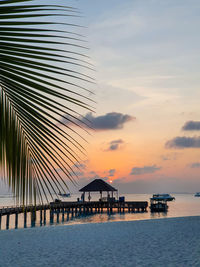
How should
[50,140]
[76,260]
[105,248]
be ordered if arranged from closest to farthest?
[50,140], [76,260], [105,248]

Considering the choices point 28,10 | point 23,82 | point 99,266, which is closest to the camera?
point 28,10

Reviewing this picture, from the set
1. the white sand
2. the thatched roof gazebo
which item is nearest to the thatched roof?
the thatched roof gazebo

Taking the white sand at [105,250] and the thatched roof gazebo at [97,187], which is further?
the thatched roof gazebo at [97,187]

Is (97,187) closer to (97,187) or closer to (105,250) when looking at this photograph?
(97,187)

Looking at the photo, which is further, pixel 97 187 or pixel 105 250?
pixel 97 187

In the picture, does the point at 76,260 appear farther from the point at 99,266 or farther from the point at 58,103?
the point at 58,103

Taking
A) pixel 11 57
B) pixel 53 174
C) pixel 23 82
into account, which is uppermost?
pixel 11 57

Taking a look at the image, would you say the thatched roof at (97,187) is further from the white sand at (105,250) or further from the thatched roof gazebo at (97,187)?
the white sand at (105,250)

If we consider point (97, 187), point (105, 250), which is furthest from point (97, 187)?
point (105, 250)

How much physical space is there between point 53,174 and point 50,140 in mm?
184

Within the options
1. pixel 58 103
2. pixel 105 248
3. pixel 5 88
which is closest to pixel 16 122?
pixel 5 88

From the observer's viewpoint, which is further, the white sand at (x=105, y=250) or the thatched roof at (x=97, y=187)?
the thatched roof at (x=97, y=187)

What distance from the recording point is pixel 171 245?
51.6 ft

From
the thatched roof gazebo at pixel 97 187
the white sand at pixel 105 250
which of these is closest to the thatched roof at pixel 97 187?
the thatched roof gazebo at pixel 97 187
